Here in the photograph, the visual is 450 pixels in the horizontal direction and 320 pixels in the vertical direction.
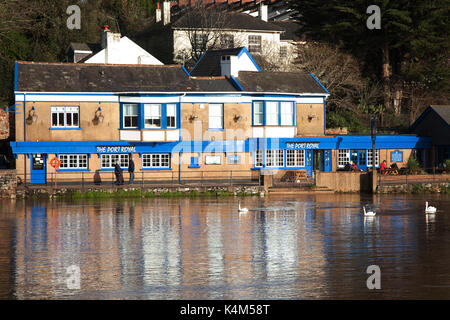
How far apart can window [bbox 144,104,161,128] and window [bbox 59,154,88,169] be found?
4.60 meters

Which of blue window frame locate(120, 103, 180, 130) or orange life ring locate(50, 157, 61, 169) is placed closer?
orange life ring locate(50, 157, 61, 169)

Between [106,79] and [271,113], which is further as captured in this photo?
[271,113]

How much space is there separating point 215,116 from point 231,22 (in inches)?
1070

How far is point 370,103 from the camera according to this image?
68938mm

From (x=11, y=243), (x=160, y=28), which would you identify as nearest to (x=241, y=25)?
(x=160, y=28)

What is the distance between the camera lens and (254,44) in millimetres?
78188

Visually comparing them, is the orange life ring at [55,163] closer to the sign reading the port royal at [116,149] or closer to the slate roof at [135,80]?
the sign reading the port royal at [116,149]

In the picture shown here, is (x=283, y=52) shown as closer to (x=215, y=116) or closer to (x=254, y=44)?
(x=254, y=44)

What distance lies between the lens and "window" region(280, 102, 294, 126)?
53875mm

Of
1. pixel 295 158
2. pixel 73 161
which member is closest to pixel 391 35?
pixel 295 158

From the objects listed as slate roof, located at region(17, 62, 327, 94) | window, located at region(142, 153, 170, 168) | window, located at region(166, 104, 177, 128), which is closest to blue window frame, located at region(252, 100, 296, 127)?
slate roof, located at region(17, 62, 327, 94)

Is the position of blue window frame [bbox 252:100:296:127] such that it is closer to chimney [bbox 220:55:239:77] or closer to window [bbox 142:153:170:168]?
chimney [bbox 220:55:239:77]
